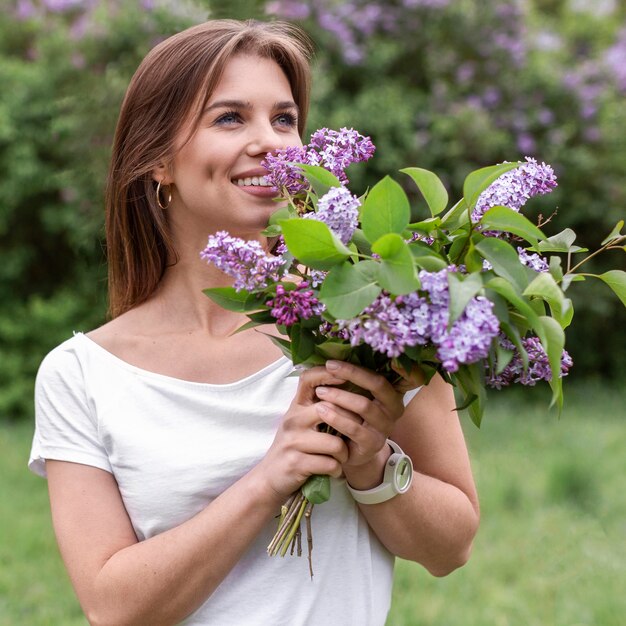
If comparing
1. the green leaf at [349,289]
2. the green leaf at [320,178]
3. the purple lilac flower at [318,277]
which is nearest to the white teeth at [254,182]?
the green leaf at [320,178]

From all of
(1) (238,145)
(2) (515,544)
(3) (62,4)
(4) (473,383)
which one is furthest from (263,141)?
(3) (62,4)

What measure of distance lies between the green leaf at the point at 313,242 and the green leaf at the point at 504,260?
0.21 m

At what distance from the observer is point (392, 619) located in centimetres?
431

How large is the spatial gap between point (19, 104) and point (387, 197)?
6.20 meters

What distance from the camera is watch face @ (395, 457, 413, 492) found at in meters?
1.92

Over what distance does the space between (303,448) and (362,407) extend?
14cm

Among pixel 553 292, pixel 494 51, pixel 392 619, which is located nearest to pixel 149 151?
pixel 553 292

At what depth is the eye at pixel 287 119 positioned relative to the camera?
2148mm

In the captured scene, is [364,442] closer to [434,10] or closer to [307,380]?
[307,380]

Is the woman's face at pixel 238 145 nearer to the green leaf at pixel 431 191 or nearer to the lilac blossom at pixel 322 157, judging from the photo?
the lilac blossom at pixel 322 157

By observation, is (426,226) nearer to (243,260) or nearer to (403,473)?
(243,260)

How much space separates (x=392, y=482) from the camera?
6.27 ft

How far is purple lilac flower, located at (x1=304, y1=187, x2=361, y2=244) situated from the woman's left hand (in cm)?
24

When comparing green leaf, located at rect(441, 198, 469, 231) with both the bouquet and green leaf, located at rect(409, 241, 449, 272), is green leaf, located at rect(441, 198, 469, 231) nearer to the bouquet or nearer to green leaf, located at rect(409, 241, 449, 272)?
the bouquet
